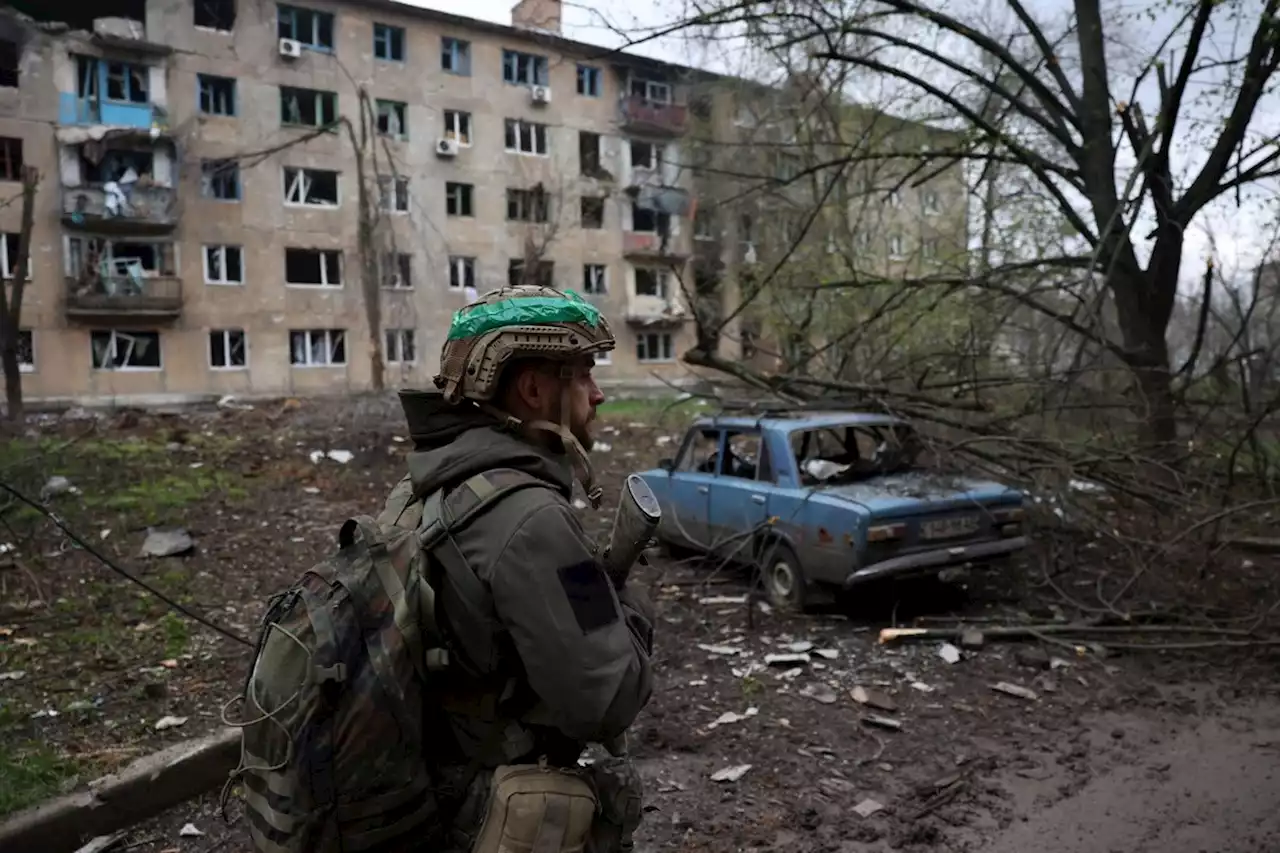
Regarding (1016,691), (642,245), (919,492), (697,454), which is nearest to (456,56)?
(642,245)

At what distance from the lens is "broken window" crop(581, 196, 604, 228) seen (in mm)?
32250

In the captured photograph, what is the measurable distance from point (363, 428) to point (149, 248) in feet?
48.8

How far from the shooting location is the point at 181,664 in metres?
5.33

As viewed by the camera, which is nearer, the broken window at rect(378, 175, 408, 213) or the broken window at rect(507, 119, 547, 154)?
the broken window at rect(378, 175, 408, 213)

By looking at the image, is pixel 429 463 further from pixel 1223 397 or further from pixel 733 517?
pixel 1223 397

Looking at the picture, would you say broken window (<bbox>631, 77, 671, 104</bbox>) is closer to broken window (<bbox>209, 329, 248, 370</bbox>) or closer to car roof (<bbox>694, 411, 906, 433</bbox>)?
broken window (<bbox>209, 329, 248, 370</bbox>)

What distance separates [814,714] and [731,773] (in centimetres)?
90

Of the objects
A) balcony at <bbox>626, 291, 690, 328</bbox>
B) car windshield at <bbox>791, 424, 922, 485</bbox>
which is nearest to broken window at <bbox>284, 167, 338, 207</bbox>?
balcony at <bbox>626, 291, 690, 328</bbox>

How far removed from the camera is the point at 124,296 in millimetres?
24094

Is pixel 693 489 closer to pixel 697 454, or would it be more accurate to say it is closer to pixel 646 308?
pixel 697 454

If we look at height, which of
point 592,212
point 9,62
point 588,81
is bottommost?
point 592,212

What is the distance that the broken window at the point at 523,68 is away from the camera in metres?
30.3

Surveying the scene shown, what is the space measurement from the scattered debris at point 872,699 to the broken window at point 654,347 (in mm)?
29088

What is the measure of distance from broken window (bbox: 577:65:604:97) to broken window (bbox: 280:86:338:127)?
8.75 m
